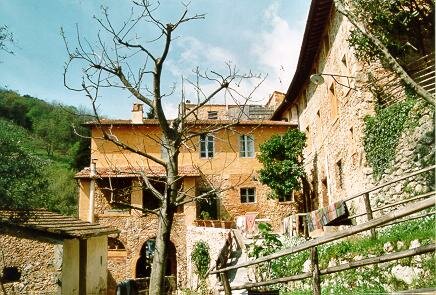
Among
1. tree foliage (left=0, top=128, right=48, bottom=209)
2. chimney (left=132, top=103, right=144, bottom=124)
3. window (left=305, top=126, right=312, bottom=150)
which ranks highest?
chimney (left=132, top=103, right=144, bottom=124)

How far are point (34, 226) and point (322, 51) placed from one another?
46.9 feet

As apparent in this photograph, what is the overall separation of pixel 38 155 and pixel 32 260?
4906 millimetres

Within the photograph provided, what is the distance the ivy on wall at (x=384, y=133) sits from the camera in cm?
1186

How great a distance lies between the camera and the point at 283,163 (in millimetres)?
22938

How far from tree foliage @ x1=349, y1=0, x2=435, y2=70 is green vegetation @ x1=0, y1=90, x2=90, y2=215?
932cm

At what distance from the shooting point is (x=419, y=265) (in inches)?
264

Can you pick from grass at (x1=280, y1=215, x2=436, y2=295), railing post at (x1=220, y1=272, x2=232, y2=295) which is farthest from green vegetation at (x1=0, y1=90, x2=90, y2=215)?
grass at (x1=280, y1=215, x2=436, y2=295)

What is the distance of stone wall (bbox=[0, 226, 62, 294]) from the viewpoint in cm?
1116

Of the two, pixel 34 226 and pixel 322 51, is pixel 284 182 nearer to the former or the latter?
pixel 322 51

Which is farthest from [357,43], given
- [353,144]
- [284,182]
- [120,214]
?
[120,214]

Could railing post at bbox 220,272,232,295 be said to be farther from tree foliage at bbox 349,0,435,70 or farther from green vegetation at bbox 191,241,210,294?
green vegetation at bbox 191,241,210,294

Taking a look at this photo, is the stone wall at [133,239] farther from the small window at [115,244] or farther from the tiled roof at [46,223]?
the tiled roof at [46,223]

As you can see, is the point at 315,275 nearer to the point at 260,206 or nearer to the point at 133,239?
the point at 133,239

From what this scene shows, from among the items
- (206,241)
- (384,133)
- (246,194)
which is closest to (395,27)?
(384,133)
